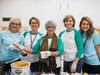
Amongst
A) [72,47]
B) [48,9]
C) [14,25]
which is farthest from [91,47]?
[48,9]

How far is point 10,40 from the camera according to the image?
1562mm

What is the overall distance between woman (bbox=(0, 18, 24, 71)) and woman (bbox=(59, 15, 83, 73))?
888 mm

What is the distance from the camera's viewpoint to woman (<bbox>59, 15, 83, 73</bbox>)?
1.53 metres

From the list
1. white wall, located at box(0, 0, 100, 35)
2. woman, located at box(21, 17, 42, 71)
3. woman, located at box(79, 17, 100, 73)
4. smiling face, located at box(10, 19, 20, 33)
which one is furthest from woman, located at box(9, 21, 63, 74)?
white wall, located at box(0, 0, 100, 35)

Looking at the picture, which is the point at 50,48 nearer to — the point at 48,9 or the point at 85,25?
the point at 85,25

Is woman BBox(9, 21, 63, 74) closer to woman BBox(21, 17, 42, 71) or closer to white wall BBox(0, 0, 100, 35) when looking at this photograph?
woman BBox(21, 17, 42, 71)

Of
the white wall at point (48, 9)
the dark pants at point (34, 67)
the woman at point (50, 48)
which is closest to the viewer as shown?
the woman at point (50, 48)

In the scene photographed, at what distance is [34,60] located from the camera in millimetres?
1721

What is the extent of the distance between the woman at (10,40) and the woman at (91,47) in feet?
4.07

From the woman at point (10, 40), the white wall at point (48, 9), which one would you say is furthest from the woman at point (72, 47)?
the white wall at point (48, 9)

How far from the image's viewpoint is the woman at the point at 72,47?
1529 mm

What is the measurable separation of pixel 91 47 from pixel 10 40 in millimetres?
1492

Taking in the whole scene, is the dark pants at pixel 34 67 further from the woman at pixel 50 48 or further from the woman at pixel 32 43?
the woman at pixel 50 48

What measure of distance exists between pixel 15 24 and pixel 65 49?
3.43 ft
